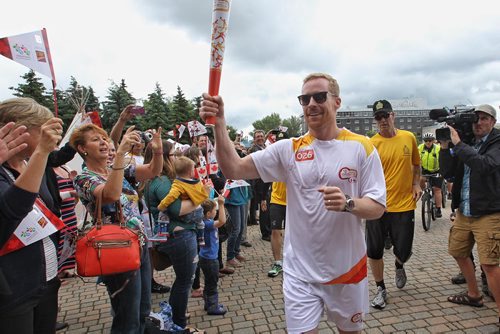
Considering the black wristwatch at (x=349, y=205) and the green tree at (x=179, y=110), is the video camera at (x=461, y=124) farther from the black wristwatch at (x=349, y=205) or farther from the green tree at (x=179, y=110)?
the green tree at (x=179, y=110)

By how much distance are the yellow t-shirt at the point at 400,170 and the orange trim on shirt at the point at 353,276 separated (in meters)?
2.28

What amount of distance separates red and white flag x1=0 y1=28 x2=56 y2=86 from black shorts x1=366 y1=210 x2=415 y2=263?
199 inches

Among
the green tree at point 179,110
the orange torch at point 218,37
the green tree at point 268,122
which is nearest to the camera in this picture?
the orange torch at point 218,37

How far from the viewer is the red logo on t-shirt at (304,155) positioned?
240 cm

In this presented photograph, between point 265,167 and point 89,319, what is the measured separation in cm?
331

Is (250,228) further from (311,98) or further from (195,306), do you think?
(311,98)

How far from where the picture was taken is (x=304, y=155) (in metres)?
2.42

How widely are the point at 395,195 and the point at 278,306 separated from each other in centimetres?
203

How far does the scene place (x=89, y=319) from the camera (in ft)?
13.9

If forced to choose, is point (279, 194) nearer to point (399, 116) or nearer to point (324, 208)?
point (324, 208)

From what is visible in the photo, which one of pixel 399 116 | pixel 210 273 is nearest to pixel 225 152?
pixel 210 273

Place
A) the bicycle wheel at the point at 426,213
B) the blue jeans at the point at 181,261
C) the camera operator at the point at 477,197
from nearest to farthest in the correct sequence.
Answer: the blue jeans at the point at 181,261 → the camera operator at the point at 477,197 → the bicycle wheel at the point at 426,213

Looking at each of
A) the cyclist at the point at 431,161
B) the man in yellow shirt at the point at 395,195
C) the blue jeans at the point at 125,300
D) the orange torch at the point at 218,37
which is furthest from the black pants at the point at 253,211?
the orange torch at the point at 218,37

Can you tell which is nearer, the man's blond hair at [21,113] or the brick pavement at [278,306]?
the man's blond hair at [21,113]
